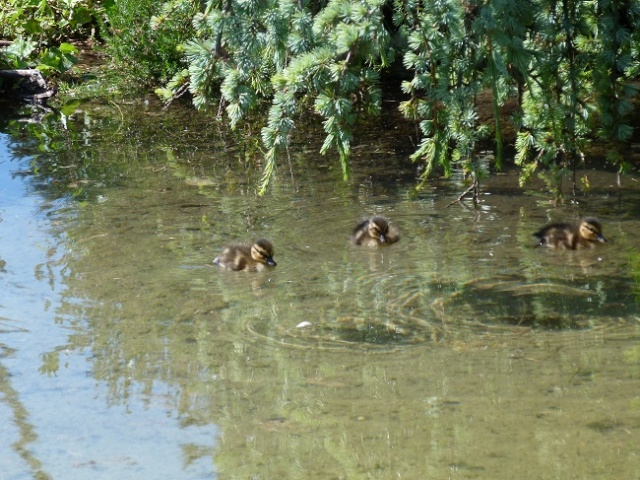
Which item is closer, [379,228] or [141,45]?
[379,228]

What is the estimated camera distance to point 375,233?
716 cm

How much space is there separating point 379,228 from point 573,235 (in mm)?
1276

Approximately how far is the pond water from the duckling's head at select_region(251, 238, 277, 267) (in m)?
0.13

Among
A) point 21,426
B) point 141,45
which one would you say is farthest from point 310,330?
point 141,45

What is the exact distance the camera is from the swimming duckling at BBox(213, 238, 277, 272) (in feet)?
22.2

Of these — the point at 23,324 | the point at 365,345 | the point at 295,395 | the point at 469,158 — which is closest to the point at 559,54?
the point at 469,158

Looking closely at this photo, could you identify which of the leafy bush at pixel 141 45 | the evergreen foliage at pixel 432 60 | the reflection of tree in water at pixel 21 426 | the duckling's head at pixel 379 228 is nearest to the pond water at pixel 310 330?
the reflection of tree in water at pixel 21 426

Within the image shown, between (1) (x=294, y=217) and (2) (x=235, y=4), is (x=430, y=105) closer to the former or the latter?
(2) (x=235, y=4)

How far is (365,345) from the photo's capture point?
5.52 metres

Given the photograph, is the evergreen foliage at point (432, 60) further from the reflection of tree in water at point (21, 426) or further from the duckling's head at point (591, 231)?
the reflection of tree in water at point (21, 426)

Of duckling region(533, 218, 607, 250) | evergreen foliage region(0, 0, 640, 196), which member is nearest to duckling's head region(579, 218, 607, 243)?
duckling region(533, 218, 607, 250)

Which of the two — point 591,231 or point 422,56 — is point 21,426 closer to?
point 422,56

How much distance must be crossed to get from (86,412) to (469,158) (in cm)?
299

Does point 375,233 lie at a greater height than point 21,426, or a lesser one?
greater
